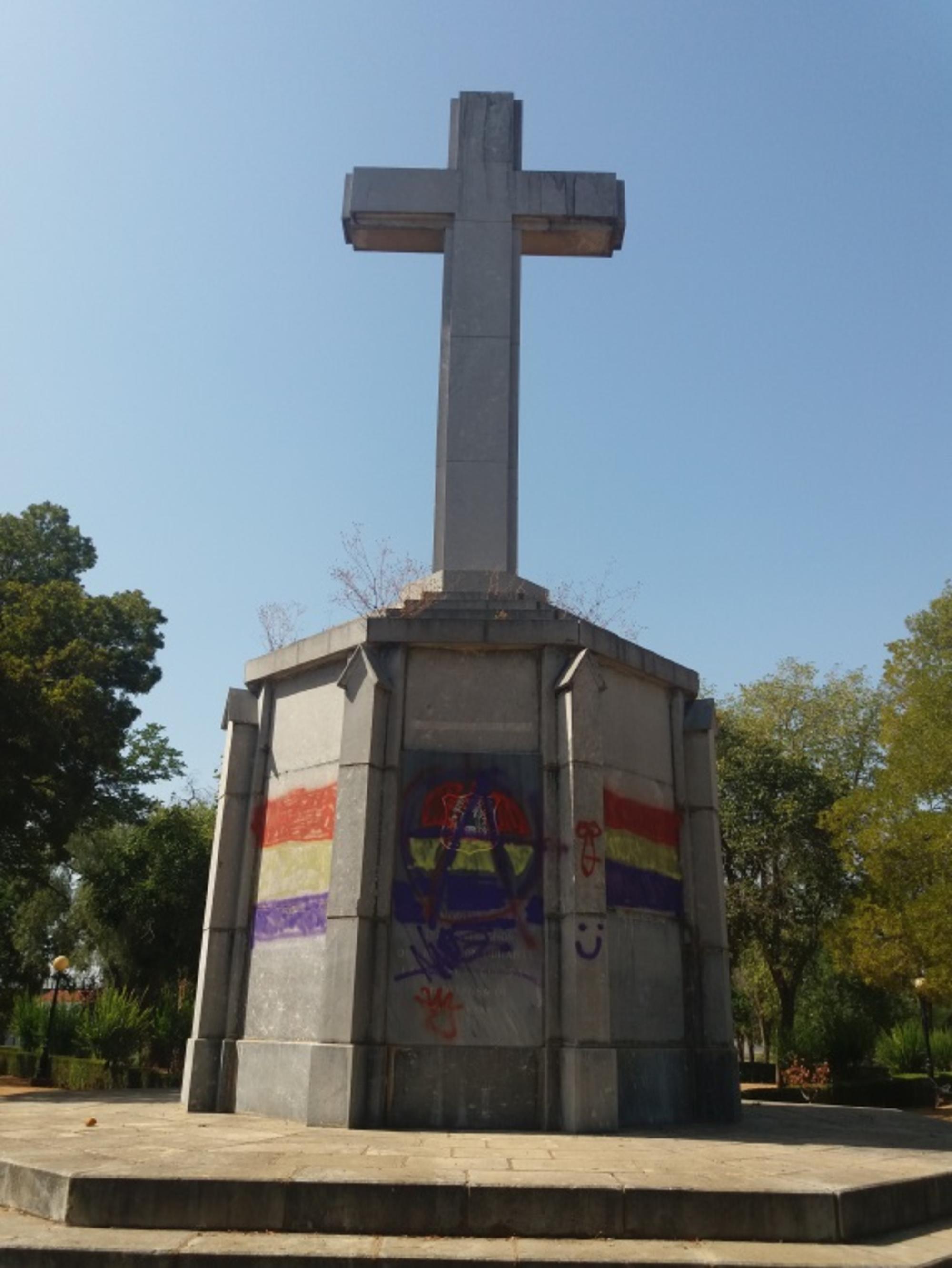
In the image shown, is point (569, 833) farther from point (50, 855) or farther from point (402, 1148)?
point (50, 855)

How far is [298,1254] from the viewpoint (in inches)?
215

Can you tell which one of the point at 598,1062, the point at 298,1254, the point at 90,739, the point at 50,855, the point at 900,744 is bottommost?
the point at 298,1254

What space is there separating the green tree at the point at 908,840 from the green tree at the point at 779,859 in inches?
175

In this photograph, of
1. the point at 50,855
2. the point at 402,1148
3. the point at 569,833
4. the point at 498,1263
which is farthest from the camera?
the point at 50,855

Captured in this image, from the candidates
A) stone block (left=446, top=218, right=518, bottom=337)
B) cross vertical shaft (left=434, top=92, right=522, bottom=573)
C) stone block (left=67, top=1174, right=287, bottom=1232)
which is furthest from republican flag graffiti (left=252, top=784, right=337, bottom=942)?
stone block (left=446, top=218, right=518, bottom=337)

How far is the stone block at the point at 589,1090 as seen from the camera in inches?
338

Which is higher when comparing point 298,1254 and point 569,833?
point 569,833

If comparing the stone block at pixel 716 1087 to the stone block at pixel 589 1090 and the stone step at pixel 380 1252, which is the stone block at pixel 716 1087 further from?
the stone step at pixel 380 1252

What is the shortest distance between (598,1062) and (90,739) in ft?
51.3

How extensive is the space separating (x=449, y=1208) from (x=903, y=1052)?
30596 mm

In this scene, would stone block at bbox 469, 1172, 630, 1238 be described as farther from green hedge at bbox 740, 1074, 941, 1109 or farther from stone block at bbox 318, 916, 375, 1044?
green hedge at bbox 740, 1074, 941, 1109

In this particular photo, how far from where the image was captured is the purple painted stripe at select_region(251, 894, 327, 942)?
32.4 feet

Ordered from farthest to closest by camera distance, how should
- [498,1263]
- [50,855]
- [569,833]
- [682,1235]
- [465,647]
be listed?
[50,855] < [465,647] < [569,833] < [682,1235] < [498,1263]

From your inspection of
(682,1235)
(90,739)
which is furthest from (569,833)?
(90,739)
